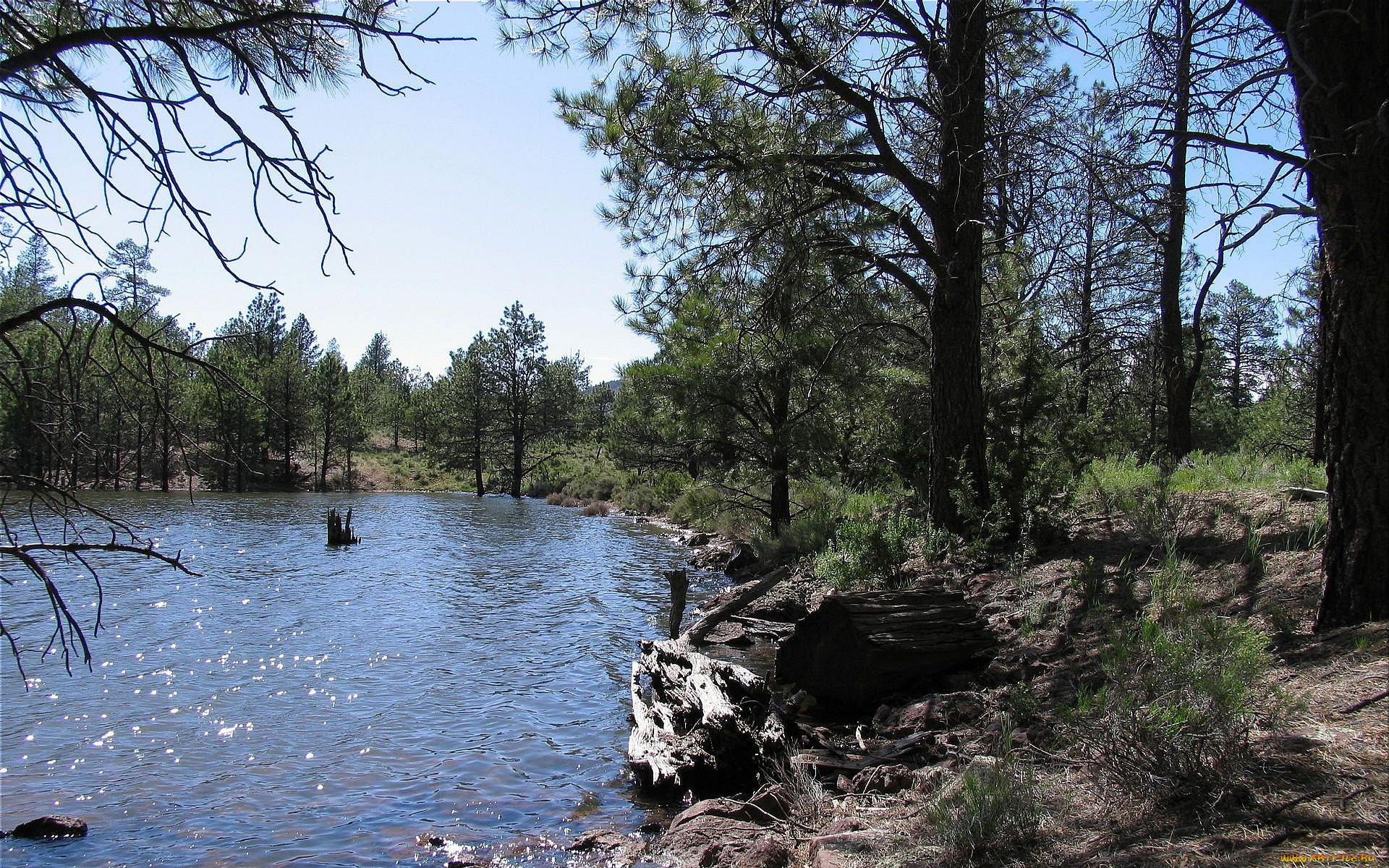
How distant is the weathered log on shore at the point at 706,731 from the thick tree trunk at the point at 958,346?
3778 millimetres

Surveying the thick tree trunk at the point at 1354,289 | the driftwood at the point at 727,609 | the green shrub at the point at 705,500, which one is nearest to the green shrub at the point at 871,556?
the driftwood at the point at 727,609

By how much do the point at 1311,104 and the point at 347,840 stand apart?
7.74 meters

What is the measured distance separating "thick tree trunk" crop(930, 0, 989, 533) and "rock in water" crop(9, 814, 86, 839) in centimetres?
807

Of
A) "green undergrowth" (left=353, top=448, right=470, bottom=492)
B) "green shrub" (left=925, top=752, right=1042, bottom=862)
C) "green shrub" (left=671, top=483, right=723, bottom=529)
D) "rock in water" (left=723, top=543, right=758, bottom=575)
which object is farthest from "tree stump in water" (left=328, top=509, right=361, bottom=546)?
"green undergrowth" (left=353, top=448, right=470, bottom=492)

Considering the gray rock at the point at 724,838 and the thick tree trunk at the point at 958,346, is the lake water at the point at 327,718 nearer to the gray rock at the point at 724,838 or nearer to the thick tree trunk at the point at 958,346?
the gray rock at the point at 724,838

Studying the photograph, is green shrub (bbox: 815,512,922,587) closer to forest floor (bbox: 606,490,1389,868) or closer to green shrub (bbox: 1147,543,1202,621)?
forest floor (bbox: 606,490,1389,868)

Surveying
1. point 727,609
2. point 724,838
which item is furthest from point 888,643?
point 727,609

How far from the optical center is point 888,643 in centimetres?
652

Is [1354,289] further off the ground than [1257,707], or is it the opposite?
[1354,289]

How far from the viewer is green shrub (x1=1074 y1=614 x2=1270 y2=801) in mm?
3539

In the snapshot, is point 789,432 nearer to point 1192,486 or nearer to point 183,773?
point 1192,486

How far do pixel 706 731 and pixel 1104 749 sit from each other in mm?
2935

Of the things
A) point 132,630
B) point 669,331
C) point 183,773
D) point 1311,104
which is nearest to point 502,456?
point 669,331

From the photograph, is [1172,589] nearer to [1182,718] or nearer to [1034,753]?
[1034,753]
